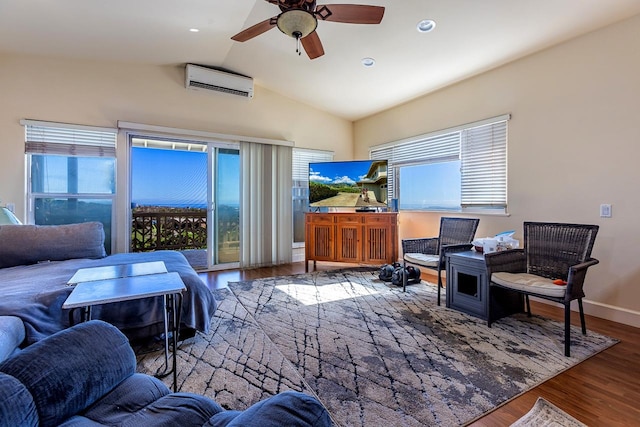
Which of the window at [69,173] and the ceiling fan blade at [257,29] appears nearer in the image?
the ceiling fan blade at [257,29]

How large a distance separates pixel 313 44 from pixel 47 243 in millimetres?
3040

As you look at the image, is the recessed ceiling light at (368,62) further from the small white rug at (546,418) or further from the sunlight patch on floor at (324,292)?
the small white rug at (546,418)

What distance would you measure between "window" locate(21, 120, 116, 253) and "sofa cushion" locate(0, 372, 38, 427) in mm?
3788

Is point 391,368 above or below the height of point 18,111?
below

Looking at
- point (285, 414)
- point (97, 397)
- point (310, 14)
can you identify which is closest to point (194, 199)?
point (310, 14)

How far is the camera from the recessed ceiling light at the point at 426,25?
2.86 meters

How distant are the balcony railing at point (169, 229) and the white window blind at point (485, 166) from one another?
3.88m

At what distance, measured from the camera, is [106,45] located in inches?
135

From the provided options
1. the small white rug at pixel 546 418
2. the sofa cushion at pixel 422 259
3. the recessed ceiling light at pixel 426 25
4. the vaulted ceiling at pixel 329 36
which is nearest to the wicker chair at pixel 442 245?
the sofa cushion at pixel 422 259

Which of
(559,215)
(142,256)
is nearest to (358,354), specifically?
(142,256)

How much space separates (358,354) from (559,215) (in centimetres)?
260

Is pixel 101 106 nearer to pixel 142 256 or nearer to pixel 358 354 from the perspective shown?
pixel 142 256

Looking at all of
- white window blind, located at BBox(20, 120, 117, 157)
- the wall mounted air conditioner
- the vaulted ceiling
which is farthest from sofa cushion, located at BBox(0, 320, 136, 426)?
the wall mounted air conditioner

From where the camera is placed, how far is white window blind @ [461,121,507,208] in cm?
362
